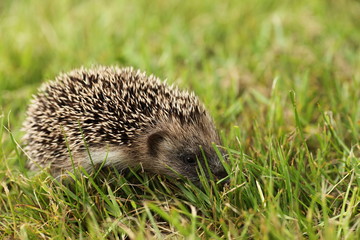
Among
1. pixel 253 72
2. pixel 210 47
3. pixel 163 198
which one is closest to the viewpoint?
pixel 163 198

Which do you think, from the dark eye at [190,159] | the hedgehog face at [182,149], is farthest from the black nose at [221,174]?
the dark eye at [190,159]

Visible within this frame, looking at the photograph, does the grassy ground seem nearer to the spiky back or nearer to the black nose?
the black nose

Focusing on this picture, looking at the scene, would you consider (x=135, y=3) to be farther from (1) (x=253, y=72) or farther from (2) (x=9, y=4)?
(1) (x=253, y=72)

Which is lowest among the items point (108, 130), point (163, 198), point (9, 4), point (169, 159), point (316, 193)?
point (316, 193)

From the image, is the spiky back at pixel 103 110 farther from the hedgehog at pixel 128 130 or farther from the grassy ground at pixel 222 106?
the grassy ground at pixel 222 106

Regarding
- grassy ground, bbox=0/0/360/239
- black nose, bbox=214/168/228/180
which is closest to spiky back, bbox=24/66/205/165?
grassy ground, bbox=0/0/360/239

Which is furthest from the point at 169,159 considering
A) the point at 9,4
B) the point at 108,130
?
the point at 9,4
